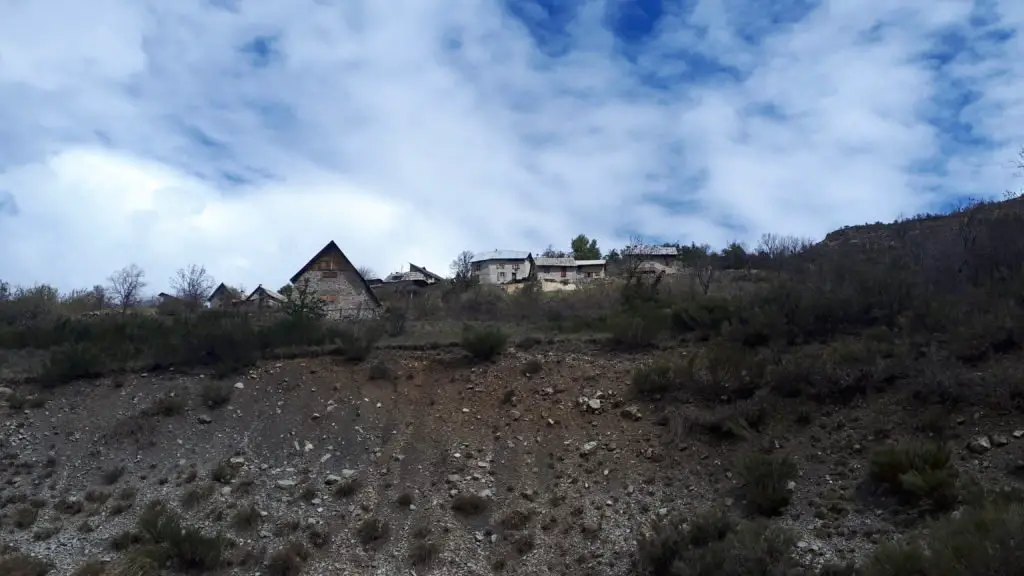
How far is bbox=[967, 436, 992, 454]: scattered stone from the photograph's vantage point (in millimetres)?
14898

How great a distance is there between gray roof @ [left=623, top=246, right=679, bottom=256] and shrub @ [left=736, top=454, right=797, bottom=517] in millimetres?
56603

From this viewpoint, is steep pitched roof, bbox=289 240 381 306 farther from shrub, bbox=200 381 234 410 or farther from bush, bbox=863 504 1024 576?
bush, bbox=863 504 1024 576

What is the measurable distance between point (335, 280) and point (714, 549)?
104 feet

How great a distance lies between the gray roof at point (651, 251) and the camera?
7269 centimetres

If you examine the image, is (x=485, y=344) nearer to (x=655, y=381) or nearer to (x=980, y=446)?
(x=655, y=381)

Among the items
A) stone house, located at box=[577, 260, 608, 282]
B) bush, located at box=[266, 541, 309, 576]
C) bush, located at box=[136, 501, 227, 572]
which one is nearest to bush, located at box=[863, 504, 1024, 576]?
bush, located at box=[266, 541, 309, 576]

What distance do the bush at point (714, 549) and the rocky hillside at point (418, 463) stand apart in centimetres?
72

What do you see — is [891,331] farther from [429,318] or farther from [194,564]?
[429,318]

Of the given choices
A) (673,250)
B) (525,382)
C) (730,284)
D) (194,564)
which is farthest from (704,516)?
(673,250)

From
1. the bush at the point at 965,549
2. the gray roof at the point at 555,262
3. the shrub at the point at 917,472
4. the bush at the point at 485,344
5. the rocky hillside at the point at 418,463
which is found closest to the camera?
the bush at the point at 965,549

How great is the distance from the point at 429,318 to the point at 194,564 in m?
20.1

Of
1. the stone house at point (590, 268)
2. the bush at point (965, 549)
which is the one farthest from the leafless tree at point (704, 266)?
the bush at point (965, 549)

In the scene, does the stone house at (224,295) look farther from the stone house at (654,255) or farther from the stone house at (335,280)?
the stone house at (654,255)

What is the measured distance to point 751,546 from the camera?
41.4 feet
